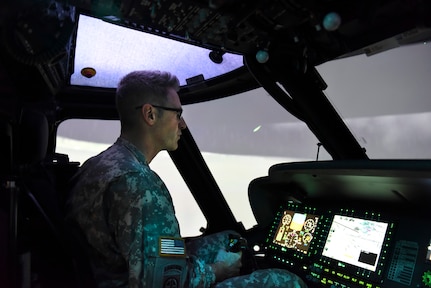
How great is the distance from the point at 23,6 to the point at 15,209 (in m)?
0.54

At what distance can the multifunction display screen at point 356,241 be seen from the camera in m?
1.81

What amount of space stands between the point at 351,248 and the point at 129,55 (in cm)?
157

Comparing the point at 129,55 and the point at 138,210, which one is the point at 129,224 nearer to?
the point at 138,210

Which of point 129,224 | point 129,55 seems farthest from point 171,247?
point 129,55

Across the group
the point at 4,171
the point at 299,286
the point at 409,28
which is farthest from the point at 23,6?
the point at 299,286

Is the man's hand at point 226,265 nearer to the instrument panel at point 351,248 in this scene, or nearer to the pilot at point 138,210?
the pilot at point 138,210

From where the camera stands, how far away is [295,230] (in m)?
2.21

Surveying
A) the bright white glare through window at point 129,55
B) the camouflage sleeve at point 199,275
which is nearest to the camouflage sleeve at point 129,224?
the camouflage sleeve at point 199,275

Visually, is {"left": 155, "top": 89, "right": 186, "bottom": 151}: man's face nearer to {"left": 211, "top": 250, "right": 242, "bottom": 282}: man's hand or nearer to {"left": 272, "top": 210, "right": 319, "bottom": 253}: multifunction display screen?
{"left": 211, "top": 250, "right": 242, "bottom": 282}: man's hand

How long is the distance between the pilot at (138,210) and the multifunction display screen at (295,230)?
0.37 m

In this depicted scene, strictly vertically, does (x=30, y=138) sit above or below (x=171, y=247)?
above

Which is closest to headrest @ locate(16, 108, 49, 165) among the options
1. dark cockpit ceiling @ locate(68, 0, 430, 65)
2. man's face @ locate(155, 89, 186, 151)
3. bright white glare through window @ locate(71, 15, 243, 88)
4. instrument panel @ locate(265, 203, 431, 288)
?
dark cockpit ceiling @ locate(68, 0, 430, 65)

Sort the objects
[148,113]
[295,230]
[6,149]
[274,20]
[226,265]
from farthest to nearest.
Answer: [295,230] < [226,265] < [148,113] < [274,20] < [6,149]

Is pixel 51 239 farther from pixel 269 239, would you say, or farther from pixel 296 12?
pixel 269 239
